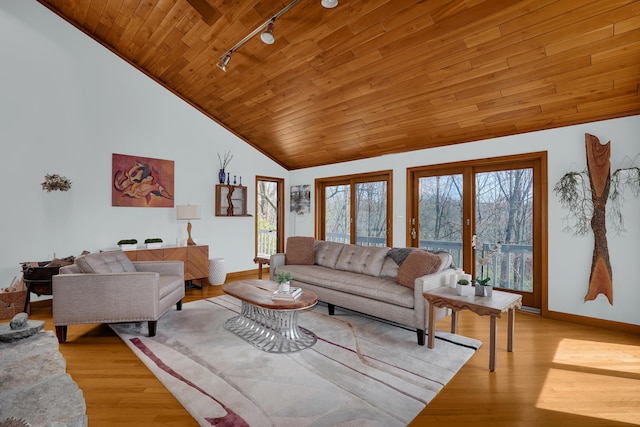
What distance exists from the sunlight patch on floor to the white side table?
4.69 meters

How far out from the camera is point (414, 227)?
5168mm

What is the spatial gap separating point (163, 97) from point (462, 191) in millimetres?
5031

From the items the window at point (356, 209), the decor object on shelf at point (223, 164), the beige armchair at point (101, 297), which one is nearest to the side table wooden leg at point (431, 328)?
the window at point (356, 209)

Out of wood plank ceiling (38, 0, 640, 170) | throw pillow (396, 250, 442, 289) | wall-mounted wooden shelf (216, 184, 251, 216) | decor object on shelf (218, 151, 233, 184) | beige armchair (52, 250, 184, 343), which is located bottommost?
Answer: beige armchair (52, 250, 184, 343)

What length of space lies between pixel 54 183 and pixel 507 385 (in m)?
5.46

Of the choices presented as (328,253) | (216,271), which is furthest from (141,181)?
(328,253)

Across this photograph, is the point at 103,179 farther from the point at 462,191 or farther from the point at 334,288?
the point at 462,191

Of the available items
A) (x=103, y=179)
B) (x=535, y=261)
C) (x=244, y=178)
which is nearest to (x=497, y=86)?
(x=535, y=261)

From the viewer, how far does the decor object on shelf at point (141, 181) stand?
4.77 metres

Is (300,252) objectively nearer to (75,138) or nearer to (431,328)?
(431,328)

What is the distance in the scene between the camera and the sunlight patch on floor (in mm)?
2068

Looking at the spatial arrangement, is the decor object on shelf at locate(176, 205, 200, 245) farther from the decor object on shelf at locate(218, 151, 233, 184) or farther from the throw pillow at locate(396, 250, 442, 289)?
the throw pillow at locate(396, 250, 442, 289)

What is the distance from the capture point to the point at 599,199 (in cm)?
347

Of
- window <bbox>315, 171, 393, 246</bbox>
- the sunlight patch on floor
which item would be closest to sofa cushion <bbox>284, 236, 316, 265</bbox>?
window <bbox>315, 171, 393, 246</bbox>
